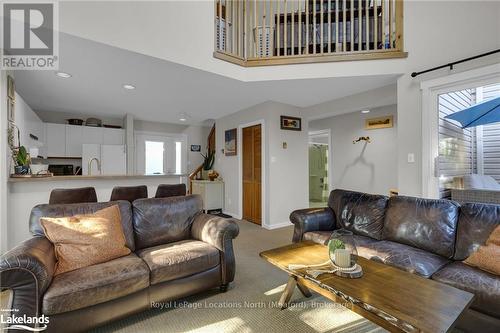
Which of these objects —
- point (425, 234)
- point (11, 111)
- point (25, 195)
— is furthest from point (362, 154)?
point (11, 111)

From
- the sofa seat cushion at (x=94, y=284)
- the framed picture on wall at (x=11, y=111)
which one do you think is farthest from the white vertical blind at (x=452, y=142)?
the framed picture on wall at (x=11, y=111)

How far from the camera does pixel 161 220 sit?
228 cm

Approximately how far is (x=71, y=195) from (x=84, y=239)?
2.98ft

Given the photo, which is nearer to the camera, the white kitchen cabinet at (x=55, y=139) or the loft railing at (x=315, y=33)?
the loft railing at (x=315, y=33)

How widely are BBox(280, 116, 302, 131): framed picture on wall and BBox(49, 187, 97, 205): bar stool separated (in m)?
3.16

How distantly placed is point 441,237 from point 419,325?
4.34ft

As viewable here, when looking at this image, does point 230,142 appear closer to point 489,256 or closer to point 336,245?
point 336,245

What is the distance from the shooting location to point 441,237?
77.4 inches

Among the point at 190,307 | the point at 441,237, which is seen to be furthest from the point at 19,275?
the point at 441,237

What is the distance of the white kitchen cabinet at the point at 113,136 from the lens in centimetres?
533

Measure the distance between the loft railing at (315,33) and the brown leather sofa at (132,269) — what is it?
2.11 metres

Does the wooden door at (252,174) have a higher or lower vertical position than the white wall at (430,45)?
lower

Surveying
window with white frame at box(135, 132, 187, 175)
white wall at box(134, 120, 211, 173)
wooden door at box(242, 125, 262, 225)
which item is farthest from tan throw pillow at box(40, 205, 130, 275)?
white wall at box(134, 120, 211, 173)
